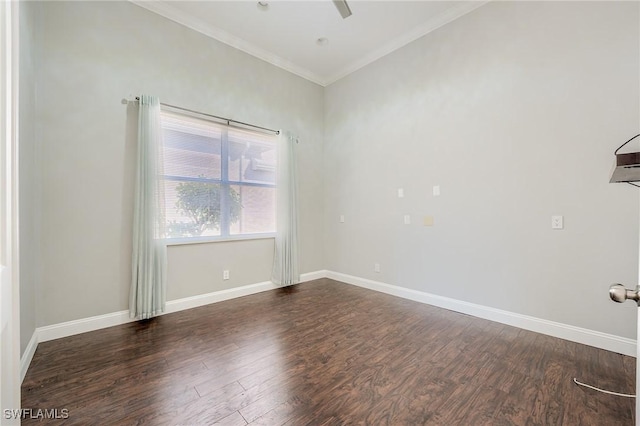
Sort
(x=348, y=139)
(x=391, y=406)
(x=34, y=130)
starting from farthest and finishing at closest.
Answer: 1. (x=348, y=139)
2. (x=34, y=130)
3. (x=391, y=406)

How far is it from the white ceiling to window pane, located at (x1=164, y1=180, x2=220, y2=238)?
1.94 m

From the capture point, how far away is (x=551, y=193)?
2484mm

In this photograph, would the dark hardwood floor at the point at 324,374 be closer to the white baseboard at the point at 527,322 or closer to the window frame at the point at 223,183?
the white baseboard at the point at 527,322

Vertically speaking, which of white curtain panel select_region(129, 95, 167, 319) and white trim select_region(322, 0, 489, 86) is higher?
white trim select_region(322, 0, 489, 86)

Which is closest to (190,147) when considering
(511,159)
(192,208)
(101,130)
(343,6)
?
(192,208)

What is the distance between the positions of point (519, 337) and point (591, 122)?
6.56 feet

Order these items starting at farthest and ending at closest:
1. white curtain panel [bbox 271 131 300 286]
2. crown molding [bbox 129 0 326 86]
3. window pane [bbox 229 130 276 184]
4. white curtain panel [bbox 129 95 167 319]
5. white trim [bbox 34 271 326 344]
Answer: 1. white curtain panel [bbox 271 131 300 286]
2. window pane [bbox 229 130 276 184]
3. crown molding [bbox 129 0 326 86]
4. white curtain panel [bbox 129 95 167 319]
5. white trim [bbox 34 271 326 344]

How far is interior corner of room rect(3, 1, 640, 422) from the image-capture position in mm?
2221

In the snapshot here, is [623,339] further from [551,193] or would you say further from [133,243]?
[133,243]

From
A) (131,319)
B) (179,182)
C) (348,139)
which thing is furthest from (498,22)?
(131,319)

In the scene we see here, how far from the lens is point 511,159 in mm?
2713

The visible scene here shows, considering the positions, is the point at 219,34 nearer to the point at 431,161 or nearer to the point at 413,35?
the point at 413,35

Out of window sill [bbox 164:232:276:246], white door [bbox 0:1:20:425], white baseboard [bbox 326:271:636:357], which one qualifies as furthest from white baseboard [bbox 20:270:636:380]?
white door [bbox 0:1:20:425]

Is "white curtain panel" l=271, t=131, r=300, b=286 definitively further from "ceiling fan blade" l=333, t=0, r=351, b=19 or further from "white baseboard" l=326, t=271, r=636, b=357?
"ceiling fan blade" l=333, t=0, r=351, b=19
